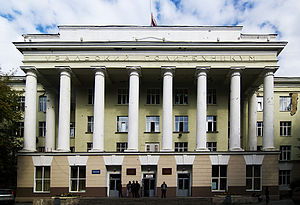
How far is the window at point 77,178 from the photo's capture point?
108 feet

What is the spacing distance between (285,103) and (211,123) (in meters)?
11.9

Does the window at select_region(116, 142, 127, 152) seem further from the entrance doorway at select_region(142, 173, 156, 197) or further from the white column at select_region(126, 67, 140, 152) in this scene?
the entrance doorway at select_region(142, 173, 156, 197)

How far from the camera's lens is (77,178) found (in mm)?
33031

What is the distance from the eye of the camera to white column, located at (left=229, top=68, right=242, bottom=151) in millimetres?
32656

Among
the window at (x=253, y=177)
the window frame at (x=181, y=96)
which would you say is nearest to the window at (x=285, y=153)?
the window at (x=253, y=177)

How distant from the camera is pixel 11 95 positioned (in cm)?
3256

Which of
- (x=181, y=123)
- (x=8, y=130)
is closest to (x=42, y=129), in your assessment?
(x=8, y=130)

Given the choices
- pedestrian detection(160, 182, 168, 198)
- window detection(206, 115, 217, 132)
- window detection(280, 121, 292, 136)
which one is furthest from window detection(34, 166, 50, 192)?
window detection(280, 121, 292, 136)

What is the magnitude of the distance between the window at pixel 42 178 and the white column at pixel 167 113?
1084cm

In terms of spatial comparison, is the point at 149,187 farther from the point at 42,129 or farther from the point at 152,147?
the point at 42,129

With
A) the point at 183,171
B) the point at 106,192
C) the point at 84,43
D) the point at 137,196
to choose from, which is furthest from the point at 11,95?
the point at 183,171

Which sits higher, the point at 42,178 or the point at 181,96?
the point at 181,96

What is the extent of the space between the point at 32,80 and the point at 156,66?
1179cm

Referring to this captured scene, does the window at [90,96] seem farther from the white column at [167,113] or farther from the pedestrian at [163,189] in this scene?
the pedestrian at [163,189]
